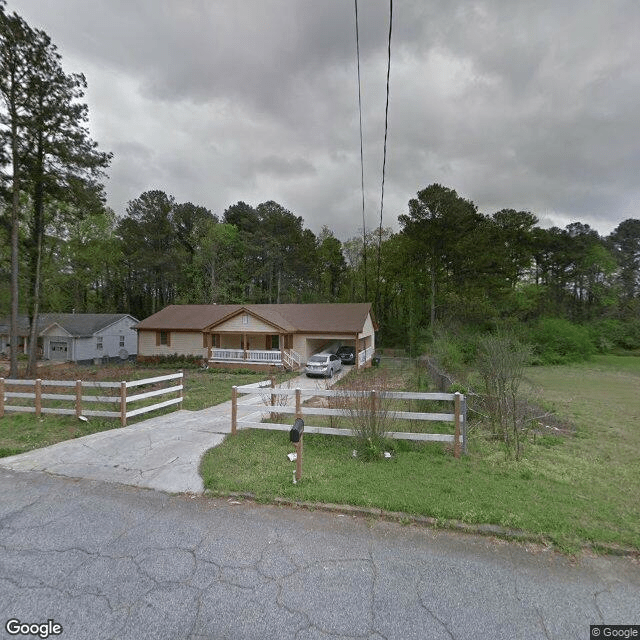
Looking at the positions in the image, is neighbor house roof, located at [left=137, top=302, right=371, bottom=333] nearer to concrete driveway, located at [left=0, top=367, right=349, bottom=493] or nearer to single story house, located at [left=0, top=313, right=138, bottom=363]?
single story house, located at [left=0, top=313, right=138, bottom=363]

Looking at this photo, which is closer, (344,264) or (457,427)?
(457,427)

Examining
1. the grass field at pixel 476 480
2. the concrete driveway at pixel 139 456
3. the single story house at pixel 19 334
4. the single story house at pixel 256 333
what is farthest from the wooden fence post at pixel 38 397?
the single story house at pixel 19 334

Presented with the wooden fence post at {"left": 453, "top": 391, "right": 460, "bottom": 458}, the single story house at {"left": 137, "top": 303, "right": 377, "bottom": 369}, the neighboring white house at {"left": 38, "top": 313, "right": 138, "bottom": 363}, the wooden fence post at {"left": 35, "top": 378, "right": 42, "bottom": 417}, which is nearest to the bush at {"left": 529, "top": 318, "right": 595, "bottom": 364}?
the single story house at {"left": 137, "top": 303, "right": 377, "bottom": 369}

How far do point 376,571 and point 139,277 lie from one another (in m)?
47.8

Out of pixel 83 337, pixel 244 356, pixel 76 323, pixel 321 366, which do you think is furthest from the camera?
pixel 76 323

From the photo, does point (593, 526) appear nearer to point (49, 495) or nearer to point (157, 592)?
point (157, 592)

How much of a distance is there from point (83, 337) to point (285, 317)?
1648 centimetres

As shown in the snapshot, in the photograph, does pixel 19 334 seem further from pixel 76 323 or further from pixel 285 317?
pixel 285 317

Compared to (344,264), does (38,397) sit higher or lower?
lower

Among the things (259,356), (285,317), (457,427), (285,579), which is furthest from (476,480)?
(285,317)

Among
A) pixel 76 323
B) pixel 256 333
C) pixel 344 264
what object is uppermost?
pixel 344 264

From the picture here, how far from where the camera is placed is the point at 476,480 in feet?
15.8

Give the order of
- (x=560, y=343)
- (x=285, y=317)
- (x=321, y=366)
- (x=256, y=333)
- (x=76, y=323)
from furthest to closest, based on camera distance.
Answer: (x=560, y=343) → (x=76, y=323) → (x=285, y=317) → (x=256, y=333) → (x=321, y=366)

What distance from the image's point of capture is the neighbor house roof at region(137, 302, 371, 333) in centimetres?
2311
